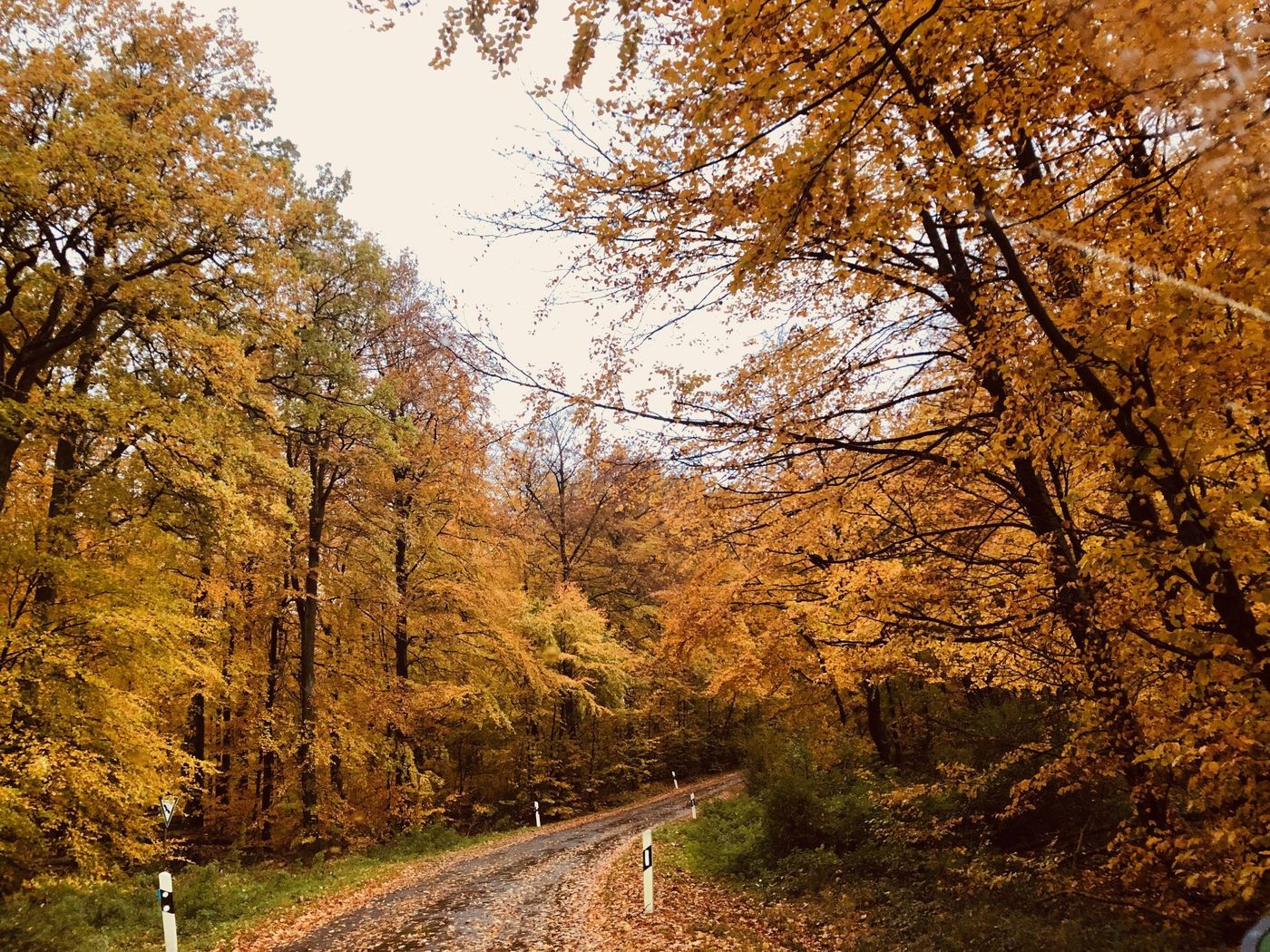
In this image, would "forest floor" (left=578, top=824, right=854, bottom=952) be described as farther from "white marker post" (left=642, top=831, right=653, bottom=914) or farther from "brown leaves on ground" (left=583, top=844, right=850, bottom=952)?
"white marker post" (left=642, top=831, right=653, bottom=914)

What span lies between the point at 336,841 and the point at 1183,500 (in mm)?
15645

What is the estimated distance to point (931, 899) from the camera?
22.7 ft

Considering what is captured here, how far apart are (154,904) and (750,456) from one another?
10351 millimetres

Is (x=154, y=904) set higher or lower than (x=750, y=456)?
lower

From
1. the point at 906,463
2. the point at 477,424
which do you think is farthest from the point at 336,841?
the point at 906,463

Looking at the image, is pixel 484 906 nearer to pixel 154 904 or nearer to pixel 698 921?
pixel 698 921

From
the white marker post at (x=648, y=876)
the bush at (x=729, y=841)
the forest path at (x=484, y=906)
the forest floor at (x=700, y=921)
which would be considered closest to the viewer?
the forest floor at (x=700, y=921)

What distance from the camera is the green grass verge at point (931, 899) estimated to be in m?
4.95

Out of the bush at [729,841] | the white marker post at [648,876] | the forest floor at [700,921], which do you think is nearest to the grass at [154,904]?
the forest floor at [700,921]

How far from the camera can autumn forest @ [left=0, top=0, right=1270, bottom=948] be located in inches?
111

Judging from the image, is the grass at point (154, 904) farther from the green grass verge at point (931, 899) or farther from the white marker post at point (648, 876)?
the green grass verge at point (931, 899)

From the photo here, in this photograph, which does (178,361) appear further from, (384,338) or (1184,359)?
(1184,359)

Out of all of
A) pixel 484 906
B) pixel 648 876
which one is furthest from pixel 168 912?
pixel 648 876

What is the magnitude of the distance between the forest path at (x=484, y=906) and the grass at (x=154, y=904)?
1143mm
